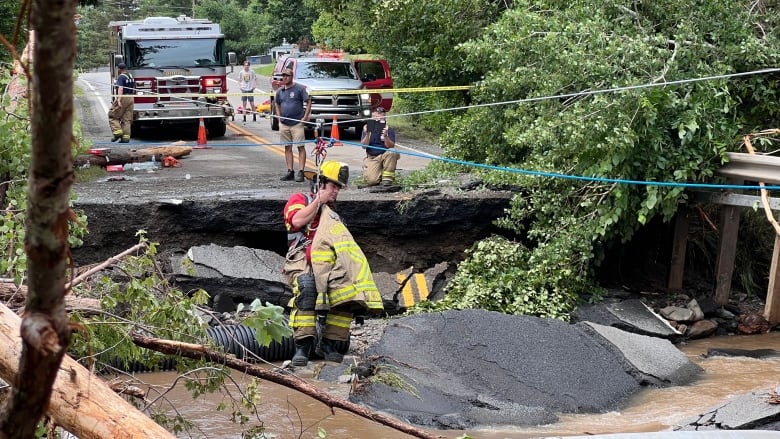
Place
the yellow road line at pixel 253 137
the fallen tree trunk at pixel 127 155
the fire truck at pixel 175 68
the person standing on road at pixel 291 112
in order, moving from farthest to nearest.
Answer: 1. the fire truck at pixel 175 68
2. the yellow road line at pixel 253 137
3. the fallen tree trunk at pixel 127 155
4. the person standing on road at pixel 291 112

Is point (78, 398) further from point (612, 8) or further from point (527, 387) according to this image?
point (612, 8)

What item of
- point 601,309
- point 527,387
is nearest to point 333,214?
point 527,387

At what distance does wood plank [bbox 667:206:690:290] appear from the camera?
1042 centimetres

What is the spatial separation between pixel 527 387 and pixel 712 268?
506 cm

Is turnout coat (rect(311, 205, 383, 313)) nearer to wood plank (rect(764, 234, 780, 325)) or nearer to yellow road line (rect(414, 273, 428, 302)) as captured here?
yellow road line (rect(414, 273, 428, 302))

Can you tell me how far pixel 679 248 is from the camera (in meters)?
10.5

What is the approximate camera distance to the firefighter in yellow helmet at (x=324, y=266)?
7.54 meters

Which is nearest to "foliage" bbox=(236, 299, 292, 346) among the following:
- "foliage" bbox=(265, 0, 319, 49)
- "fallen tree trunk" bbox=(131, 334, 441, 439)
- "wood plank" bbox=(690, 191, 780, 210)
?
"fallen tree trunk" bbox=(131, 334, 441, 439)

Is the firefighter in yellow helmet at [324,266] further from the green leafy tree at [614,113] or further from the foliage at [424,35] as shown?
the foliage at [424,35]

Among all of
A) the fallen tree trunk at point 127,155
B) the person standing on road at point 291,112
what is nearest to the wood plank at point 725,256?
the person standing on road at point 291,112

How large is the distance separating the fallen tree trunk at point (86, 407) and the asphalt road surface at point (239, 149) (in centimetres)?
652

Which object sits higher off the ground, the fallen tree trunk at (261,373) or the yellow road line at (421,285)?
the fallen tree trunk at (261,373)

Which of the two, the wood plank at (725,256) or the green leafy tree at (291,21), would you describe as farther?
the green leafy tree at (291,21)

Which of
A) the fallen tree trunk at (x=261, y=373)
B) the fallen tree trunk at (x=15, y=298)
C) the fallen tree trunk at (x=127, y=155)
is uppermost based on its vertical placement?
the fallen tree trunk at (x=15, y=298)
